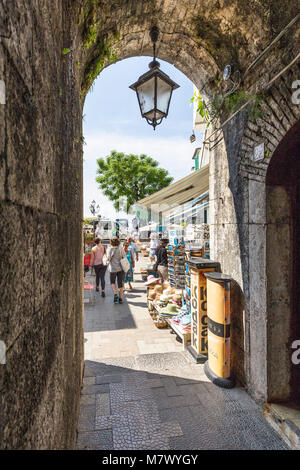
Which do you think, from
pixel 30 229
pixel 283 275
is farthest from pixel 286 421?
pixel 30 229

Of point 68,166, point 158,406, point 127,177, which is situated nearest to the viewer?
point 68,166

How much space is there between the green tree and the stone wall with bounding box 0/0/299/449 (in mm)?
29270

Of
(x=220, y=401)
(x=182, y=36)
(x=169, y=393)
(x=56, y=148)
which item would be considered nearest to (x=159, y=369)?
(x=169, y=393)

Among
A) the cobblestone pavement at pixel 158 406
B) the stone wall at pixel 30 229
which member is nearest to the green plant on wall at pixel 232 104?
the stone wall at pixel 30 229

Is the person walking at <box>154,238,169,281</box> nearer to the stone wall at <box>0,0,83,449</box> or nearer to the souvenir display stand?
the souvenir display stand

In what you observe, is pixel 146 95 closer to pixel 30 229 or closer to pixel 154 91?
pixel 154 91

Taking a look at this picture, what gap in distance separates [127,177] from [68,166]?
3230cm

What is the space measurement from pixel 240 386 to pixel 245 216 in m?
2.29

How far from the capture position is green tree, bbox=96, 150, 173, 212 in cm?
3371

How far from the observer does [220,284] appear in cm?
375

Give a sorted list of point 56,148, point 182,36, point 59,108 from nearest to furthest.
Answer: point 56,148, point 59,108, point 182,36

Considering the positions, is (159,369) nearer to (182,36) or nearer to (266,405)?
(266,405)

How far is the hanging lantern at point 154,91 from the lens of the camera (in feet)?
12.8

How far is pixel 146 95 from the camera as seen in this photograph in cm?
407
